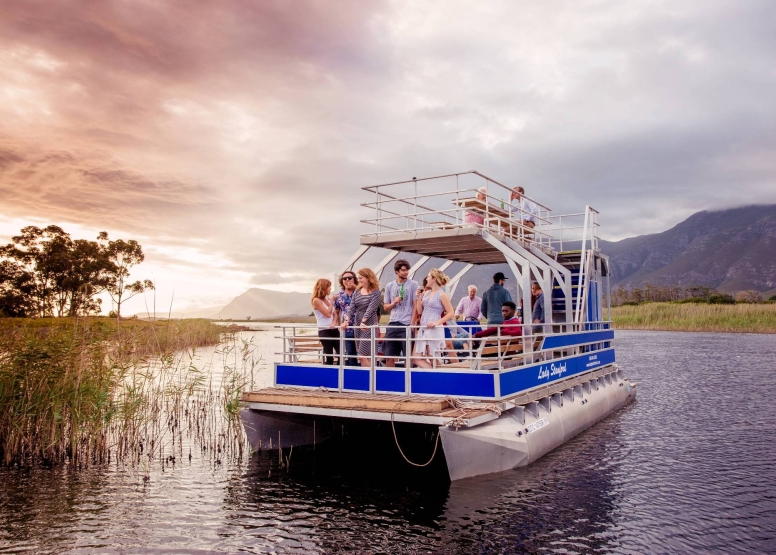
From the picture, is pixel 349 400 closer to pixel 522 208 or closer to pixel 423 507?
pixel 423 507

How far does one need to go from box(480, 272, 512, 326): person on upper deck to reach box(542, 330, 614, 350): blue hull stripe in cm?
125

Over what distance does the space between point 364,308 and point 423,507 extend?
3.49m

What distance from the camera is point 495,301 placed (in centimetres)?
1275

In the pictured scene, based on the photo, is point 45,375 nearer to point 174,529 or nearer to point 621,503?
point 174,529

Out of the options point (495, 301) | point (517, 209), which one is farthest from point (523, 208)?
point (495, 301)

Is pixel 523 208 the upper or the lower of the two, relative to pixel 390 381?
upper

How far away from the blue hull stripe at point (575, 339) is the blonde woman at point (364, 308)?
337 centimetres

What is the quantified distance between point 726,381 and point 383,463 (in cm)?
1567

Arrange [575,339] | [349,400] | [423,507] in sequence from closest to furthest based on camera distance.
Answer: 1. [423,507]
2. [349,400]
3. [575,339]

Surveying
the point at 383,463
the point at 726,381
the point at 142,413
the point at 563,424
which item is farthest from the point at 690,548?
the point at 726,381

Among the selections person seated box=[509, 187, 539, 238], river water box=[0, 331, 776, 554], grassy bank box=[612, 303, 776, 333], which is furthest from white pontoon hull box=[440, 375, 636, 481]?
grassy bank box=[612, 303, 776, 333]

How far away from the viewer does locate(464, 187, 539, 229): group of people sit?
12398 millimetres

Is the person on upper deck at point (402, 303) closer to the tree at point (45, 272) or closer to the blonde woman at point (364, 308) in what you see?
the blonde woman at point (364, 308)

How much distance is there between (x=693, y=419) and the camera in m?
14.7
